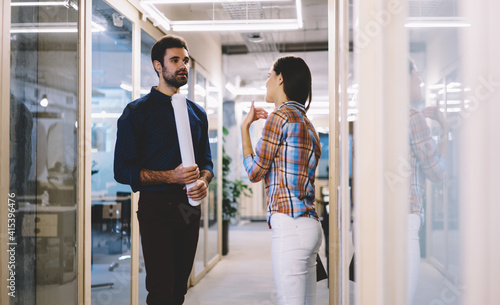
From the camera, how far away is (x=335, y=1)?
265cm

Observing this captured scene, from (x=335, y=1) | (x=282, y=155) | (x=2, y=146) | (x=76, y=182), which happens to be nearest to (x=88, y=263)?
(x=76, y=182)

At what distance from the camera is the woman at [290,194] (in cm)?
178

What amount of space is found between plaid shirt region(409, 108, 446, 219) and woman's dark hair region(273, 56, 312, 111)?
0.98 metres

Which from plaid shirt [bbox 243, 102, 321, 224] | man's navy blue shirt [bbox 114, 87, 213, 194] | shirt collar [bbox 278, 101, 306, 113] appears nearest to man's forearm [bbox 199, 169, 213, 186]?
man's navy blue shirt [bbox 114, 87, 213, 194]

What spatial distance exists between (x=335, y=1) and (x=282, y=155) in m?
1.19

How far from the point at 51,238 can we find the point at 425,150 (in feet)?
7.22

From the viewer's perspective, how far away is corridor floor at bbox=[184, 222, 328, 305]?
464cm

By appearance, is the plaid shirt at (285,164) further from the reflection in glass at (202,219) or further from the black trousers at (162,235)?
the reflection in glass at (202,219)

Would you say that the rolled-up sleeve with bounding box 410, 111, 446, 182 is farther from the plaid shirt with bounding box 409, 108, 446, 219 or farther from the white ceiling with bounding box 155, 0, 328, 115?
the white ceiling with bounding box 155, 0, 328, 115

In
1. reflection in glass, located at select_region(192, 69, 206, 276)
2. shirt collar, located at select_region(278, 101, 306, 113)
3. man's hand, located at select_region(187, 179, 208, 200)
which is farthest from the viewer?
reflection in glass, located at select_region(192, 69, 206, 276)

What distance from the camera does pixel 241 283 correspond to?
5.46 meters

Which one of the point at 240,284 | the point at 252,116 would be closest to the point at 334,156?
the point at 252,116

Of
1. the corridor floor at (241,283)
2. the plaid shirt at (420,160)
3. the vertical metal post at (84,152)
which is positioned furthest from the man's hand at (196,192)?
the corridor floor at (241,283)

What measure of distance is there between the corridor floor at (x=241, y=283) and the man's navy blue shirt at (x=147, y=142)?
8.50 feet
